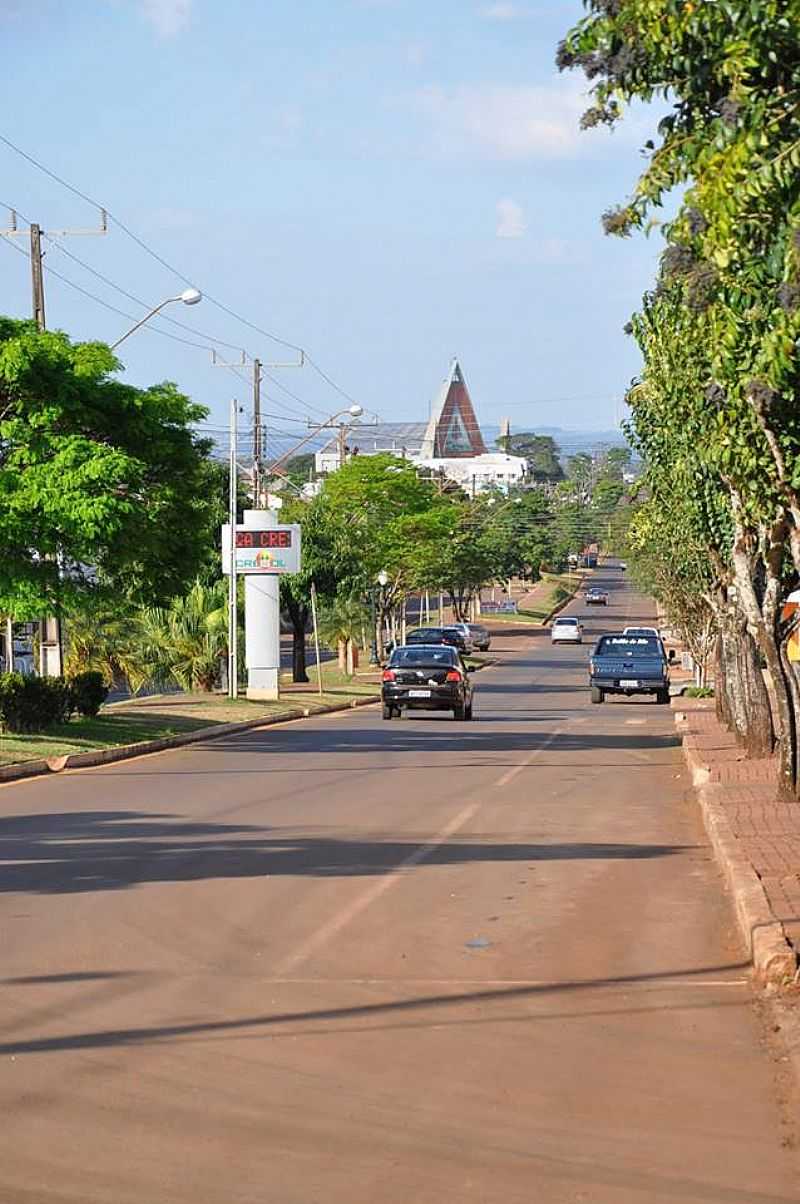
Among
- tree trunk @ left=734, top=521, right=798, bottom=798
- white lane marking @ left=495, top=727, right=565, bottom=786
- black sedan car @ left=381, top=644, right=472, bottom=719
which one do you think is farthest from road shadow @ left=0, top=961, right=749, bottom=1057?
black sedan car @ left=381, top=644, right=472, bottom=719

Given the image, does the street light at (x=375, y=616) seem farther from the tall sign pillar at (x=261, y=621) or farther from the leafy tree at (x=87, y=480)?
the leafy tree at (x=87, y=480)

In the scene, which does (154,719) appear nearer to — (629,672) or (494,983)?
(629,672)

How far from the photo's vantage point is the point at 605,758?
2900 cm

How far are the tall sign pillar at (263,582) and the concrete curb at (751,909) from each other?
32.1m

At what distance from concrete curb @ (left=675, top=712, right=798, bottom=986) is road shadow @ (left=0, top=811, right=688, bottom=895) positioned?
80cm

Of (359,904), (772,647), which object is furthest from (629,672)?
(359,904)

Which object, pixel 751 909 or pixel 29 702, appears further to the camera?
pixel 29 702

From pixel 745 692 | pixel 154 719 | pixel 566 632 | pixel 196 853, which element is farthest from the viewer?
pixel 566 632

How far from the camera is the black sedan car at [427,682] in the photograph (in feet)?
132

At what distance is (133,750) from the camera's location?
29344mm

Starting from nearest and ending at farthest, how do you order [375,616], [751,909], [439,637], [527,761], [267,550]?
[751,909], [527,761], [267,550], [439,637], [375,616]

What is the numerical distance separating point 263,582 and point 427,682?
11932 mm

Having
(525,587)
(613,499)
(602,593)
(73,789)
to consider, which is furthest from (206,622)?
(613,499)

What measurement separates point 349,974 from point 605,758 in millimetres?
19079
